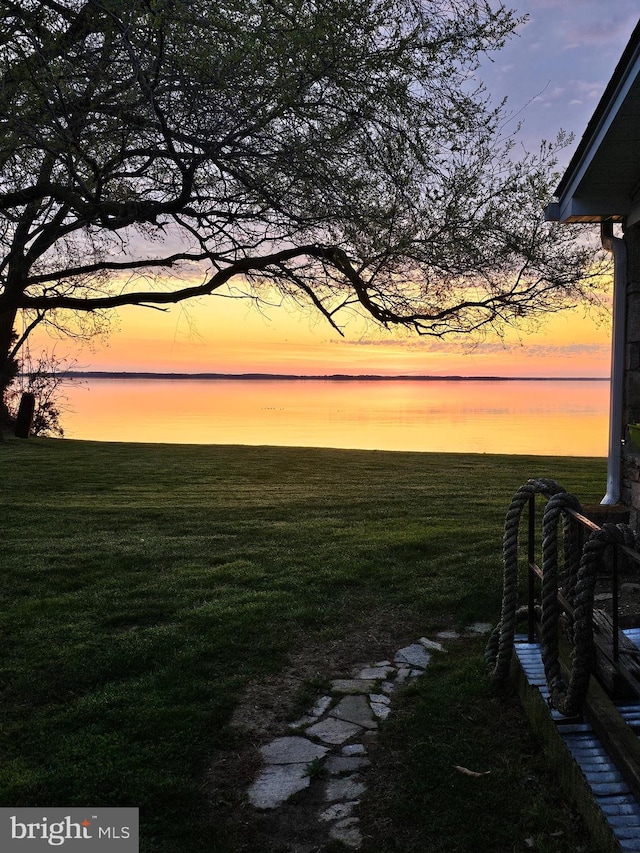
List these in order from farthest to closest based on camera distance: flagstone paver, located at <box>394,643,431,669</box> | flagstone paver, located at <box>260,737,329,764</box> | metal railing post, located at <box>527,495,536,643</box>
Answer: flagstone paver, located at <box>394,643,431,669</box> < metal railing post, located at <box>527,495,536,643</box> < flagstone paver, located at <box>260,737,329,764</box>

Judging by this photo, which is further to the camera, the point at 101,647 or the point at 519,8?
the point at 519,8

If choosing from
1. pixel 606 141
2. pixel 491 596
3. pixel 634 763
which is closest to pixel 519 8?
pixel 606 141

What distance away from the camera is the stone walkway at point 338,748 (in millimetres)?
Result: 3131

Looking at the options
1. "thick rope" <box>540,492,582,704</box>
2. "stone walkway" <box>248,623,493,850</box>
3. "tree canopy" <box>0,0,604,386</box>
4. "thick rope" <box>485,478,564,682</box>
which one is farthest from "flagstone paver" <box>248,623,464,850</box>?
"tree canopy" <box>0,0,604,386</box>

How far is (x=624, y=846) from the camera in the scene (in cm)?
248

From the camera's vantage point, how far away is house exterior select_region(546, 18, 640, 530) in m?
6.26

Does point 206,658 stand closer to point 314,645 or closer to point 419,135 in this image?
point 314,645

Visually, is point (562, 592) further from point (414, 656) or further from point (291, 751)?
point (291, 751)

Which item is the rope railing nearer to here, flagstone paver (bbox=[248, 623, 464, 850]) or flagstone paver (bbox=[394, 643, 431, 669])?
flagstone paver (bbox=[394, 643, 431, 669])

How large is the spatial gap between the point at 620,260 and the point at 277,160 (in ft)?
11.6

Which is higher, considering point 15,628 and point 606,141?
point 606,141

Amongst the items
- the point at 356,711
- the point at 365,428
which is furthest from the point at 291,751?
the point at 365,428

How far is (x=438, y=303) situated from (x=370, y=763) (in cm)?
699

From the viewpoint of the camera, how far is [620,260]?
685cm
